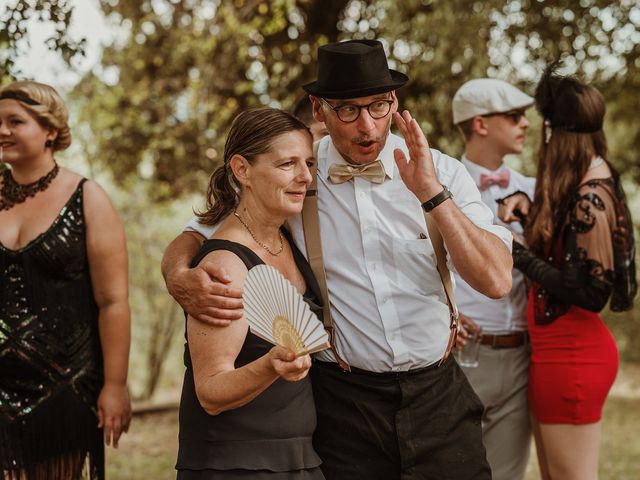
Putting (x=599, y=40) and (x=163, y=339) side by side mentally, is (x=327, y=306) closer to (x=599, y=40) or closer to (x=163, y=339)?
(x=599, y=40)

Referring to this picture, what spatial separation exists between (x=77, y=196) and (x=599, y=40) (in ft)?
18.5

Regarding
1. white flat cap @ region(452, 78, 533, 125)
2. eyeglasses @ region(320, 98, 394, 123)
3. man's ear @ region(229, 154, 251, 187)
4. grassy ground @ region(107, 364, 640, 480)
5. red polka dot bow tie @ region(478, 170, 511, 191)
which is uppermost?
white flat cap @ region(452, 78, 533, 125)

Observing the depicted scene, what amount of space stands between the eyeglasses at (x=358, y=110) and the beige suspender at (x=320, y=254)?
0.23 metres

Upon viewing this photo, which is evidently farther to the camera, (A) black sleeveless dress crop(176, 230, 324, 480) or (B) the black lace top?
(B) the black lace top

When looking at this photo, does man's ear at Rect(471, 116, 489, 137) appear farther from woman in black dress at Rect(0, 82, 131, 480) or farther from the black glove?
woman in black dress at Rect(0, 82, 131, 480)

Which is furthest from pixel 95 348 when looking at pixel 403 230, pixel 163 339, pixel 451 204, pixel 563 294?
pixel 163 339

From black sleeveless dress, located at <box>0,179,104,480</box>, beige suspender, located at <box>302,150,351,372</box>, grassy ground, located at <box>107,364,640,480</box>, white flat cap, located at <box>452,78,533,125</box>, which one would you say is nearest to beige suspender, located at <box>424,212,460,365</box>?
beige suspender, located at <box>302,150,351,372</box>

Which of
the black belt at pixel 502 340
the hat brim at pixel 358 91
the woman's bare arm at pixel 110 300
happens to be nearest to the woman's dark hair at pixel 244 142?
the hat brim at pixel 358 91

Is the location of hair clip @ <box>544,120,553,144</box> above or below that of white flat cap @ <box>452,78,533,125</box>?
below

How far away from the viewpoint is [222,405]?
8.06ft

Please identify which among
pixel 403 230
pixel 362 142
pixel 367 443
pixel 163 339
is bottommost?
pixel 163 339

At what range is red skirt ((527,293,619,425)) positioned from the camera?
12.7 feet

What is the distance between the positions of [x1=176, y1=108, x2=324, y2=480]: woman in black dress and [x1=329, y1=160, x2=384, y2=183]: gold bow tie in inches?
6.2

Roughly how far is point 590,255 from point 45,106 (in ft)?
7.60
